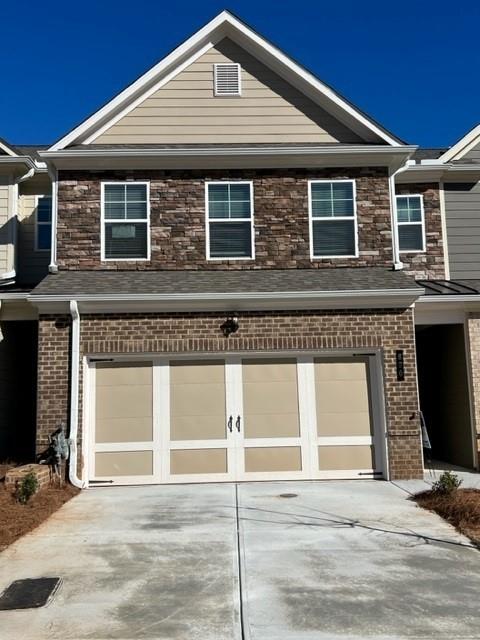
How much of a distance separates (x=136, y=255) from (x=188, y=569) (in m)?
7.16

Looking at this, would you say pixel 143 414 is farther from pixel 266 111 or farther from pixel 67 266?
pixel 266 111

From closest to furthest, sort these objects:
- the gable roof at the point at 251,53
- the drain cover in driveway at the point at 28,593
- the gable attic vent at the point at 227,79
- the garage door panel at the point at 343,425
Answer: the drain cover in driveway at the point at 28,593 → the garage door panel at the point at 343,425 → the gable roof at the point at 251,53 → the gable attic vent at the point at 227,79

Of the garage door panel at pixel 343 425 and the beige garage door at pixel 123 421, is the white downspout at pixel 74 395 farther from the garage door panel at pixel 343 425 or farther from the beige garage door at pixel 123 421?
the garage door panel at pixel 343 425

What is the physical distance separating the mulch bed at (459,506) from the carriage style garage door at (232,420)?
1.94 m

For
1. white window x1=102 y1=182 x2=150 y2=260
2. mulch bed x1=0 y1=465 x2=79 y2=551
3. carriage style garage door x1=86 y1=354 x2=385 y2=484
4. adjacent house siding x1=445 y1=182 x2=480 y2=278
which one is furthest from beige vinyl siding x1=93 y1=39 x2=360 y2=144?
mulch bed x1=0 y1=465 x2=79 y2=551

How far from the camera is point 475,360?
39.2ft

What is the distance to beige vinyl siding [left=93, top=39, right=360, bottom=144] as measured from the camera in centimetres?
1252

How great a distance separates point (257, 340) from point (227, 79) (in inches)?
218

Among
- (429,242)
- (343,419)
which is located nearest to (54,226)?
(343,419)

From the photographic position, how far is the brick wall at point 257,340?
10.6 meters

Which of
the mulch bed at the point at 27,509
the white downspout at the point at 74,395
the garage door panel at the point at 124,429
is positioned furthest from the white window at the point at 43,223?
the mulch bed at the point at 27,509

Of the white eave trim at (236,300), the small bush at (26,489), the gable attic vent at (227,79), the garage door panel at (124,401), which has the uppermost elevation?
the gable attic vent at (227,79)

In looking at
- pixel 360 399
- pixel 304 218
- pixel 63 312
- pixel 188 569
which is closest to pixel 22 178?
pixel 63 312

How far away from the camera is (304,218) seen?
12078mm
